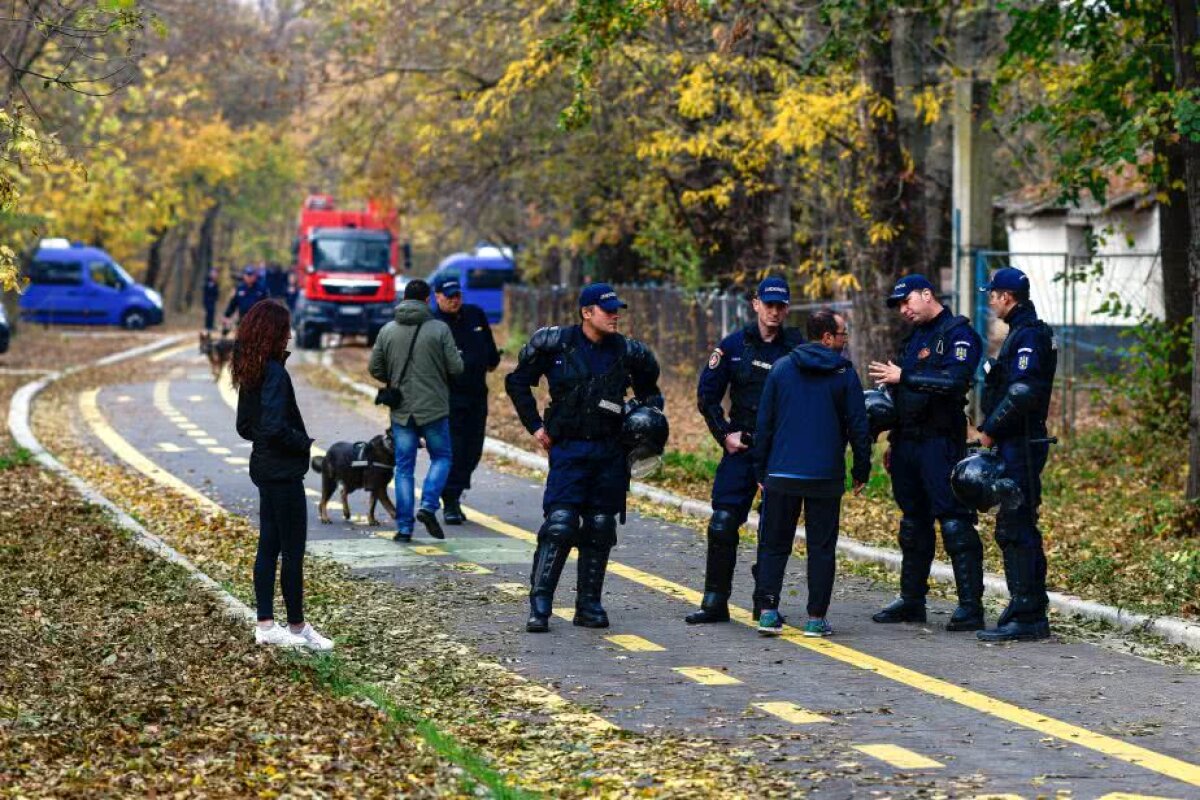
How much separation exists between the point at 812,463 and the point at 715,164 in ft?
64.2

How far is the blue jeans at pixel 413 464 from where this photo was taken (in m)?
14.1

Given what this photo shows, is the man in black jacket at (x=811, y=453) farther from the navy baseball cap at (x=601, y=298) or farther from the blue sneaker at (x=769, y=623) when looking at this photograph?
the navy baseball cap at (x=601, y=298)

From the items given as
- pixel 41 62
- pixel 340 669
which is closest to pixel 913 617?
pixel 340 669

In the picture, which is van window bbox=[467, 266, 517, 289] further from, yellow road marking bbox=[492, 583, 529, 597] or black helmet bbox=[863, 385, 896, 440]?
black helmet bbox=[863, 385, 896, 440]

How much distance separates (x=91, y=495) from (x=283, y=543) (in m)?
7.27

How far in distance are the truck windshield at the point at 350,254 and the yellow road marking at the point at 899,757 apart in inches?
1461

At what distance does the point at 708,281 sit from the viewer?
31.9m

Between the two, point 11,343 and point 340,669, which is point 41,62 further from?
point 340,669

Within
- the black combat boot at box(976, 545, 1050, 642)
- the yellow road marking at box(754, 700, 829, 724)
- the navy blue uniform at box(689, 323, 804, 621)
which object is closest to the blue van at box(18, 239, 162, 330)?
the navy blue uniform at box(689, 323, 804, 621)

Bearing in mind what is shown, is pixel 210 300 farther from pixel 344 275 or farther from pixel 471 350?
pixel 471 350

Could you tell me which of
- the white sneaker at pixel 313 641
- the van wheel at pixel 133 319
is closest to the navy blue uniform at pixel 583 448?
the white sneaker at pixel 313 641

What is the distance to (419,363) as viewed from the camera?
14172 mm

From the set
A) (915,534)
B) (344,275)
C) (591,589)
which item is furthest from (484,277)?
(591,589)

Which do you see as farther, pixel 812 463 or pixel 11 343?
pixel 11 343
